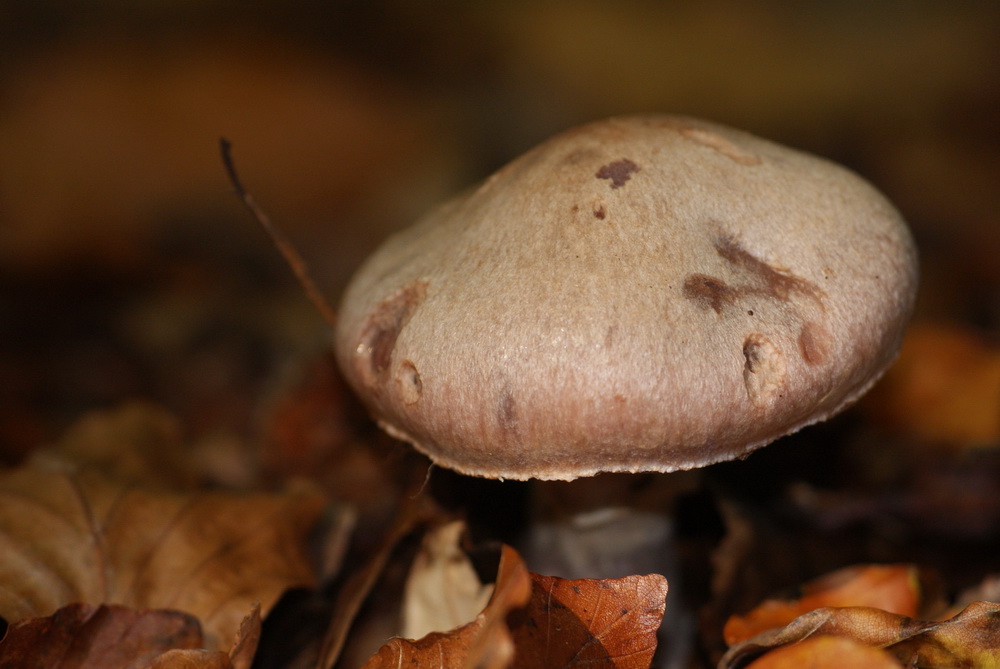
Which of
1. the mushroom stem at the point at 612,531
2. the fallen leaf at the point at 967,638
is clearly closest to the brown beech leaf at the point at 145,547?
the mushroom stem at the point at 612,531

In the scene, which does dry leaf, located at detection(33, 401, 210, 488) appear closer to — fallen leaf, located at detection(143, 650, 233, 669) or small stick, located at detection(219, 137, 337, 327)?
small stick, located at detection(219, 137, 337, 327)

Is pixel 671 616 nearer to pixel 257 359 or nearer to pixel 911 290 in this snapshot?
pixel 911 290

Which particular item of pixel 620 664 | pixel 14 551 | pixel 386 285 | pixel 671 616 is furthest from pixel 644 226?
pixel 14 551

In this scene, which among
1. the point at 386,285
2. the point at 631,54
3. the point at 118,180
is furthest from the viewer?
the point at 631,54

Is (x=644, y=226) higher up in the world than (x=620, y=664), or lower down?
higher up

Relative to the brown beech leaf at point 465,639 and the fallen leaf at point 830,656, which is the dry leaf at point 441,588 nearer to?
the brown beech leaf at point 465,639

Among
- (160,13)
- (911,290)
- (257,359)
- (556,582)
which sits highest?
(160,13)

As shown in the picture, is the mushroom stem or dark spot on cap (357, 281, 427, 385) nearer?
dark spot on cap (357, 281, 427, 385)

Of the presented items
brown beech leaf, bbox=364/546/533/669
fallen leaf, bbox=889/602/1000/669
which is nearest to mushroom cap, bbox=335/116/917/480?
brown beech leaf, bbox=364/546/533/669
